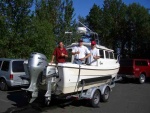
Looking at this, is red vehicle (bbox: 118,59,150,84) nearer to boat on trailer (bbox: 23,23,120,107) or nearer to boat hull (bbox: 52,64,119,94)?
boat hull (bbox: 52,64,119,94)

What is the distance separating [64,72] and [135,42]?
2985 centimetres

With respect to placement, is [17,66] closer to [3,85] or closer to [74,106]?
[3,85]

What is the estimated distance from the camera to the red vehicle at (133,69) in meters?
20.9

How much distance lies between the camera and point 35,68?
8.84 m

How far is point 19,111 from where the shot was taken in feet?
27.1

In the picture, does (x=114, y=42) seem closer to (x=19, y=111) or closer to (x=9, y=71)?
(x=9, y=71)

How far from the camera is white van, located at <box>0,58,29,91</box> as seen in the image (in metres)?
13.5

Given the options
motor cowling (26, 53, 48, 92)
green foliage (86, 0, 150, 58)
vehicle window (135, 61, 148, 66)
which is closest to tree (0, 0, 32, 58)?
vehicle window (135, 61, 148, 66)

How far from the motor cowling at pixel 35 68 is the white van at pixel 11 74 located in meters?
4.56

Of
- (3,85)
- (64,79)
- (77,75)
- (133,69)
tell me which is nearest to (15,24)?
(3,85)

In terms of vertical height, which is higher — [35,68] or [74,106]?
[35,68]

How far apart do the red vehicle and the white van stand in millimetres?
9556

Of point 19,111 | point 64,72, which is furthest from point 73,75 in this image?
point 19,111

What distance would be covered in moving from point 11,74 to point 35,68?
502cm
